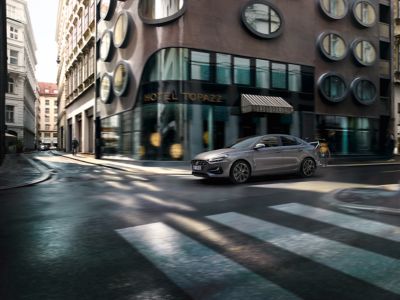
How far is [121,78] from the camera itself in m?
23.7

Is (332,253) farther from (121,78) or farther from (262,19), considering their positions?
(121,78)

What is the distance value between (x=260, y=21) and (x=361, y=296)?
2169cm

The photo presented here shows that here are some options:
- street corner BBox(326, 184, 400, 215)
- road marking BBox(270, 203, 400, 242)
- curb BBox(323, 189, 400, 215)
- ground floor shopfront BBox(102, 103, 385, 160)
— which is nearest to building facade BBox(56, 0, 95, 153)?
ground floor shopfront BBox(102, 103, 385, 160)

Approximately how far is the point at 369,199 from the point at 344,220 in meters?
2.10

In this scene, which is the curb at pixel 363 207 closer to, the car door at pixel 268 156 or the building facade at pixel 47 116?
the car door at pixel 268 156

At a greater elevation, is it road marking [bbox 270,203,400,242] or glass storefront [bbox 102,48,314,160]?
glass storefront [bbox 102,48,314,160]

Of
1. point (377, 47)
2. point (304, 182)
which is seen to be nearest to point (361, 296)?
point (304, 182)

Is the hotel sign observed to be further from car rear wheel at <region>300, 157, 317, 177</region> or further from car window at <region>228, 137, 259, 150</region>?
car rear wheel at <region>300, 157, 317, 177</region>

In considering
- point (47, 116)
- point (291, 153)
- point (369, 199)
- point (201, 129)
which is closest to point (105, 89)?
point (201, 129)

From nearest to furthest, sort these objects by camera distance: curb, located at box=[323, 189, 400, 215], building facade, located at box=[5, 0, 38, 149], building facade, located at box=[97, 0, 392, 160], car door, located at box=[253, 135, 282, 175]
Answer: curb, located at box=[323, 189, 400, 215] → car door, located at box=[253, 135, 282, 175] → building facade, located at box=[97, 0, 392, 160] → building facade, located at box=[5, 0, 38, 149]

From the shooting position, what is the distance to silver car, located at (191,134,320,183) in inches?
404

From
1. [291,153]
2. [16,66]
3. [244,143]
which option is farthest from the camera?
[16,66]

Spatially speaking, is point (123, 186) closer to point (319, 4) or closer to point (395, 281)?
point (395, 281)

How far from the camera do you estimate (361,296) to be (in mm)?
2895
